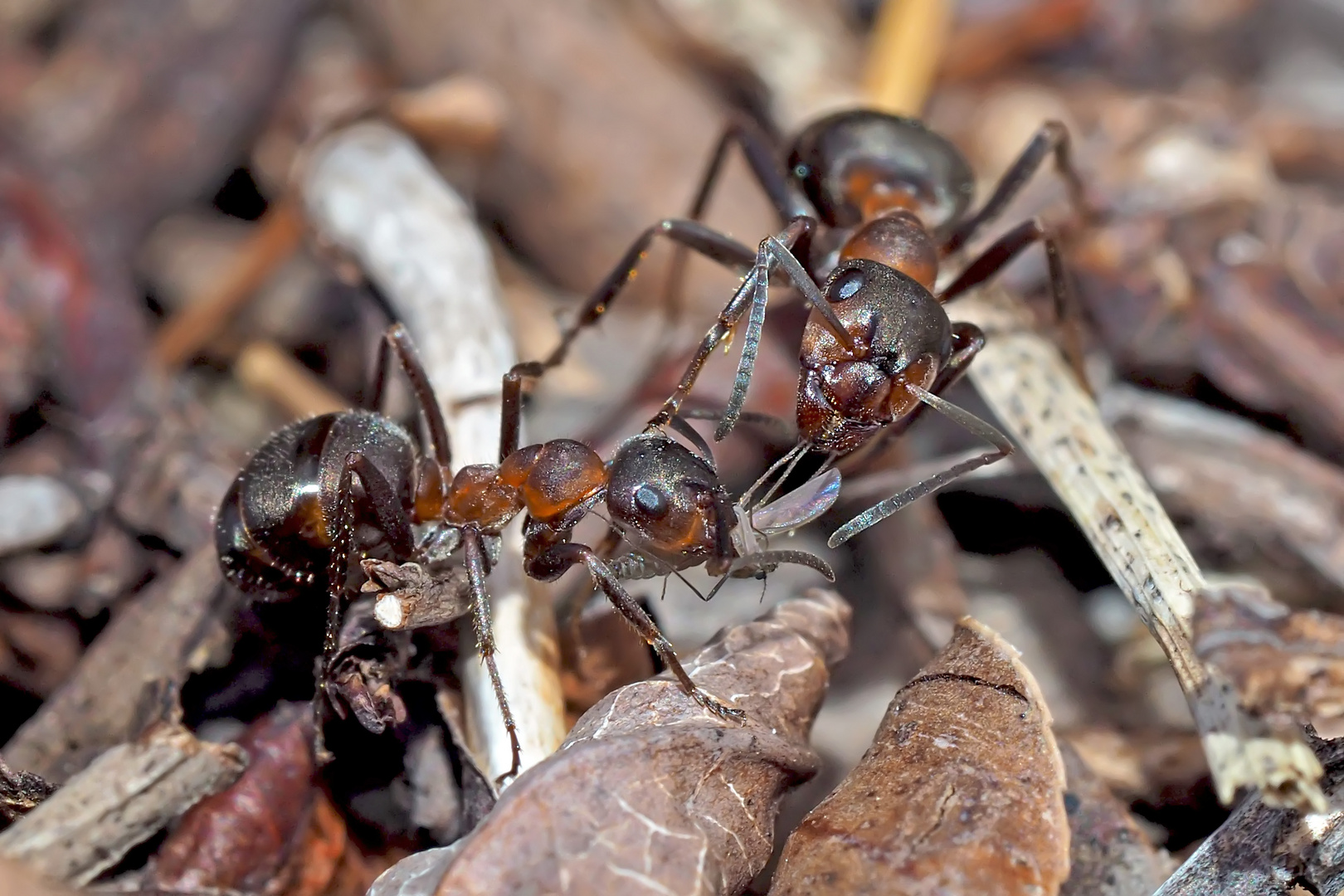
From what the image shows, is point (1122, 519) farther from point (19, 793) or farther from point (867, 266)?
point (19, 793)

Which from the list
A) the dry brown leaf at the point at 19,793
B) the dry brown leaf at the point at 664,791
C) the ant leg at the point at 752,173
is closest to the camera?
the dry brown leaf at the point at 664,791

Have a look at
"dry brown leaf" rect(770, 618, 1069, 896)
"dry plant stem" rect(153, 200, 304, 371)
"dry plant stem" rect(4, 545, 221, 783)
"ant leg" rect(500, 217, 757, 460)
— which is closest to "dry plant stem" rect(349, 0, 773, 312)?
"ant leg" rect(500, 217, 757, 460)

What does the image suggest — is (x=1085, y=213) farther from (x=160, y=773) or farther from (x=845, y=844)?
(x=160, y=773)

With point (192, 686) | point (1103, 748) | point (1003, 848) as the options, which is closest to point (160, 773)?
point (192, 686)

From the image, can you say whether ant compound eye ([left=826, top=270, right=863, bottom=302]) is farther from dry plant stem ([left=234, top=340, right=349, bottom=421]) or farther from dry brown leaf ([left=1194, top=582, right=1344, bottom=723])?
dry plant stem ([left=234, top=340, right=349, bottom=421])

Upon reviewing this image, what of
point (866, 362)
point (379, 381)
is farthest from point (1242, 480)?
point (379, 381)

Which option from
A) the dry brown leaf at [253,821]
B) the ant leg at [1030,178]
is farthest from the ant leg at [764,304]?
the dry brown leaf at [253,821]

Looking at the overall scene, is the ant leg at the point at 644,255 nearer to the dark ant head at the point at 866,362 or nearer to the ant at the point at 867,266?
the ant at the point at 867,266
